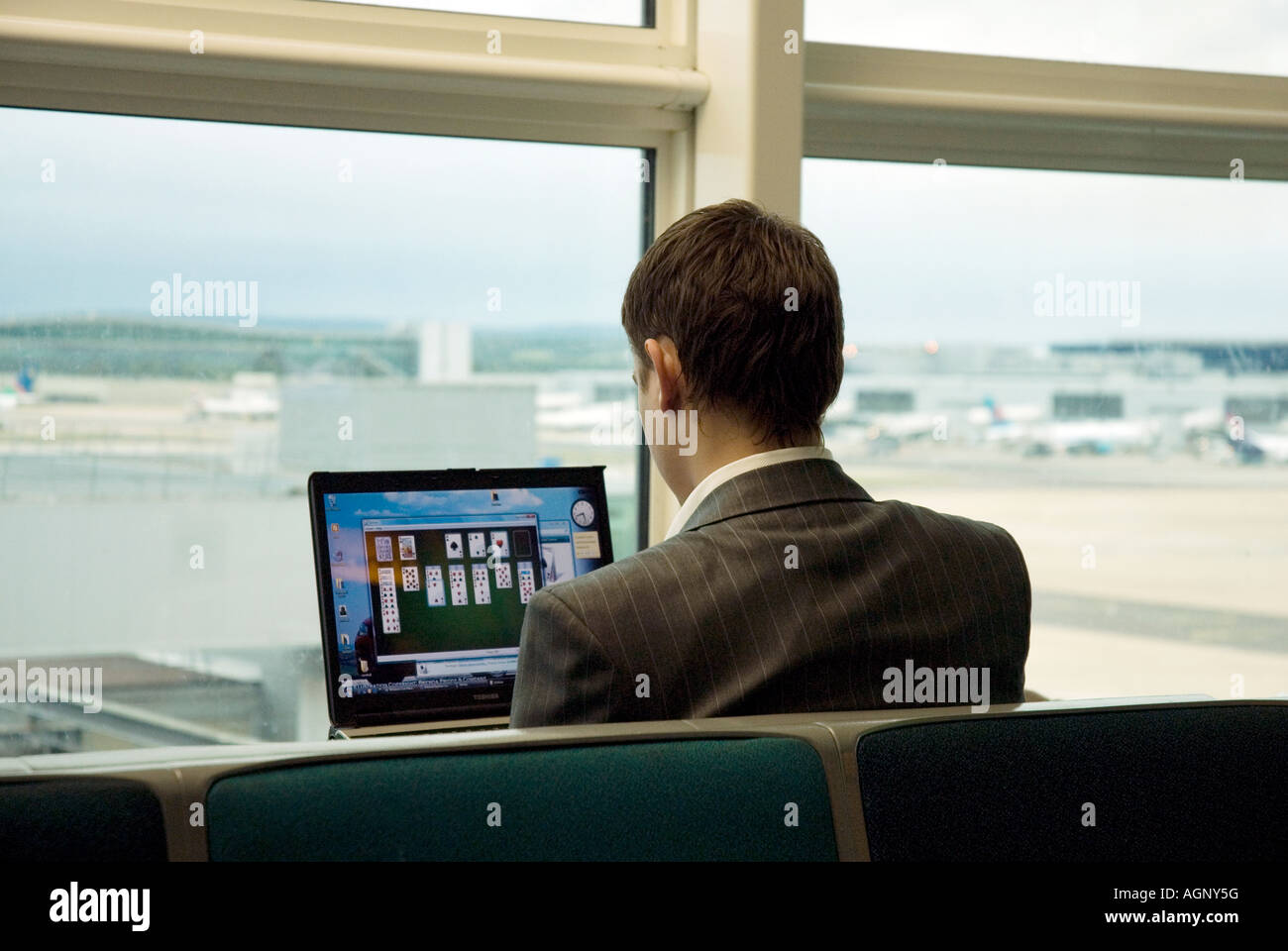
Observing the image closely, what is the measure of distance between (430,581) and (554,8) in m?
1.13

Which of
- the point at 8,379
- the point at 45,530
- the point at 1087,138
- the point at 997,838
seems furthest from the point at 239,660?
the point at 1087,138

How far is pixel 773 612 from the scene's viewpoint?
42.9 inches

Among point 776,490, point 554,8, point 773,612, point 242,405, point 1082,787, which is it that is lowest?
point 1082,787

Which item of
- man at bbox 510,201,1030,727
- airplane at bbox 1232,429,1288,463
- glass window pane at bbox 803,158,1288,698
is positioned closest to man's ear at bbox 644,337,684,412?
man at bbox 510,201,1030,727

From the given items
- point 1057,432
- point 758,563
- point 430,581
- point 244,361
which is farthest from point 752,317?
point 1057,432

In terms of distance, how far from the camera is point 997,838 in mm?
999

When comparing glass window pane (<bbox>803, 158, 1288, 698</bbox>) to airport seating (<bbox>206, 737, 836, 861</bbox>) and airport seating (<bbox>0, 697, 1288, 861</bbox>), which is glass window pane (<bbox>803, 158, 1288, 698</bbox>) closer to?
airport seating (<bbox>0, 697, 1288, 861</bbox>)

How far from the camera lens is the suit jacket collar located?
1.17 meters

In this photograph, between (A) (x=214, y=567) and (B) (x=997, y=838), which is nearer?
(B) (x=997, y=838)

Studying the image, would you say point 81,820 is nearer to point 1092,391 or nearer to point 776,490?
point 776,490

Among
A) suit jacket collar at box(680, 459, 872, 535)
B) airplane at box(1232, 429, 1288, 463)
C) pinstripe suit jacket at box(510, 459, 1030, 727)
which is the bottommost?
pinstripe suit jacket at box(510, 459, 1030, 727)

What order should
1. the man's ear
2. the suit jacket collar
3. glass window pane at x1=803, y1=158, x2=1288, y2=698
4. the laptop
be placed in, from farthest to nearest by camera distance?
glass window pane at x1=803, y1=158, x2=1288, y2=698 < the laptop < the man's ear < the suit jacket collar

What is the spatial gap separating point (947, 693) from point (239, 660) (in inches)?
57.6
